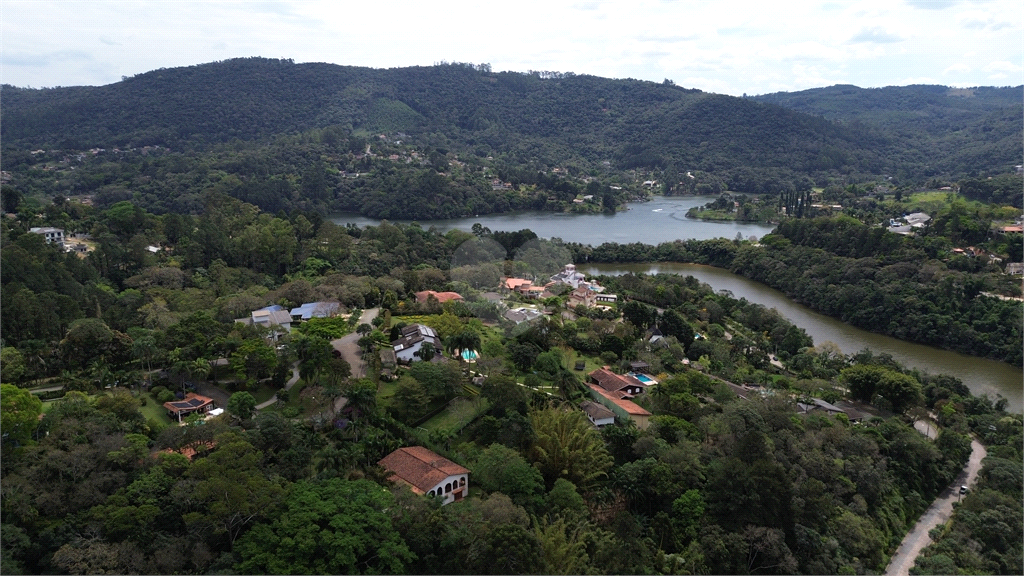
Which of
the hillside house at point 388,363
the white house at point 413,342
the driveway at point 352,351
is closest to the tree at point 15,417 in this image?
the driveway at point 352,351

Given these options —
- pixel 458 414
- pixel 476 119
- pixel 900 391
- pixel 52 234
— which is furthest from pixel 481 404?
pixel 476 119

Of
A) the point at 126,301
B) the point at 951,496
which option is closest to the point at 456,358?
the point at 126,301

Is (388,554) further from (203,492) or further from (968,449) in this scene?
(968,449)

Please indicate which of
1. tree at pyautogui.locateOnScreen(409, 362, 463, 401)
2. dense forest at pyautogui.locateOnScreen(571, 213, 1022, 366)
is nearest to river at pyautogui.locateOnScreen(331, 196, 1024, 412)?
dense forest at pyautogui.locateOnScreen(571, 213, 1022, 366)

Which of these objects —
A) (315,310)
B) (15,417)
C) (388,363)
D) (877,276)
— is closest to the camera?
(15,417)

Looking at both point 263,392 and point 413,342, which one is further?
point 413,342

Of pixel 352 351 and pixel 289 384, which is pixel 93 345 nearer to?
pixel 289 384
